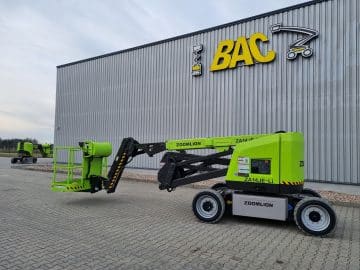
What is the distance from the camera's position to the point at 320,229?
22.4ft

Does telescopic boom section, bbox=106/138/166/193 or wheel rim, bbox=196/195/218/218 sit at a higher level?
telescopic boom section, bbox=106/138/166/193

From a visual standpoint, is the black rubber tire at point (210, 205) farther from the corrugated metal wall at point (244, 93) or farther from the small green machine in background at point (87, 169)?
the corrugated metal wall at point (244, 93)

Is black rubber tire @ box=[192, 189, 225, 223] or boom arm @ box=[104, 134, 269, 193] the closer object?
black rubber tire @ box=[192, 189, 225, 223]

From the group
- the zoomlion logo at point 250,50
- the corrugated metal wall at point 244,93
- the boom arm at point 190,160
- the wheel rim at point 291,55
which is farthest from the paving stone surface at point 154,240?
the zoomlion logo at point 250,50

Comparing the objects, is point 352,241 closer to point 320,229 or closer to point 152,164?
point 320,229

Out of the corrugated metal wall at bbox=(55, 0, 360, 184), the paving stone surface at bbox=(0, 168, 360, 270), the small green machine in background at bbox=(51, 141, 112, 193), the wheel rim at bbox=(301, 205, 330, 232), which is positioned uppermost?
the corrugated metal wall at bbox=(55, 0, 360, 184)

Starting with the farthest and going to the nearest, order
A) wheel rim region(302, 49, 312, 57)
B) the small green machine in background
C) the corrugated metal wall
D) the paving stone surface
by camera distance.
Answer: wheel rim region(302, 49, 312, 57) < the corrugated metal wall < the small green machine in background < the paving stone surface

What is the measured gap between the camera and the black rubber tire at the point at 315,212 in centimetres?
674

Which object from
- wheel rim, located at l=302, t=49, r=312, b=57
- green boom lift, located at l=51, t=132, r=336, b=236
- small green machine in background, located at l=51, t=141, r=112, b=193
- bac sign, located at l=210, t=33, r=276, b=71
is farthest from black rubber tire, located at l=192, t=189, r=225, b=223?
bac sign, located at l=210, t=33, r=276, b=71

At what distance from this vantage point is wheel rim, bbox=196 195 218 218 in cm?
793

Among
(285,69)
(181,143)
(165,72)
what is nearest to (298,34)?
(285,69)

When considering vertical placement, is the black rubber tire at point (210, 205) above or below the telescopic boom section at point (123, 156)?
below

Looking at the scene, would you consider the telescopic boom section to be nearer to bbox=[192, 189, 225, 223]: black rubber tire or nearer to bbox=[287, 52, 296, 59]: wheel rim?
bbox=[192, 189, 225, 223]: black rubber tire

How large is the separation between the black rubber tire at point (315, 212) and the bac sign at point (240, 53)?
9.71 m
